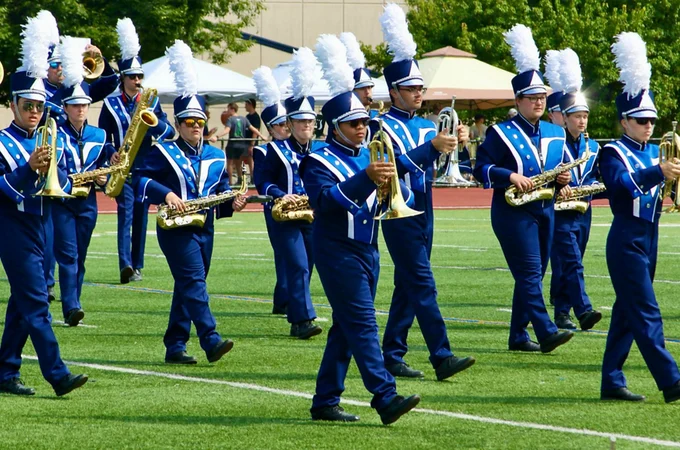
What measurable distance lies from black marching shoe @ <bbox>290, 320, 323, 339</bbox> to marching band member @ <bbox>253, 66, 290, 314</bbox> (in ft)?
2.37

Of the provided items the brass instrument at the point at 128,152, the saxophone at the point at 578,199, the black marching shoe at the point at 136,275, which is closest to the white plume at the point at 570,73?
the saxophone at the point at 578,199

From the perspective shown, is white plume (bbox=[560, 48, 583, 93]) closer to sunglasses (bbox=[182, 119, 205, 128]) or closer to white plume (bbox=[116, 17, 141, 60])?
sunglasses (bbox=[182, 119, 205, 128])

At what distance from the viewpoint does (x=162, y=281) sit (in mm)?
14773

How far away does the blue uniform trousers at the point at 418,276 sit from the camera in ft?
28.0

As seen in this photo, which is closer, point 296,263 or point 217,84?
point 296,263

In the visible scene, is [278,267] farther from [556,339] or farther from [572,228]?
[556,339]

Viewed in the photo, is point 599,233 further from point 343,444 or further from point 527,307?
point 343,444

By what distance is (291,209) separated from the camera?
10.8m

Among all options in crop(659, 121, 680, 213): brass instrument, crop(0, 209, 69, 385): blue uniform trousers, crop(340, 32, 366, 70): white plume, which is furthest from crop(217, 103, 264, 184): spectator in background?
crop(659, 121, 680, 213): brass instrument

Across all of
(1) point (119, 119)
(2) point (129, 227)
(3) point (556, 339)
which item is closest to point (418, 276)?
(3) point (556, 339)

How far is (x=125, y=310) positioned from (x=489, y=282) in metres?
4.14

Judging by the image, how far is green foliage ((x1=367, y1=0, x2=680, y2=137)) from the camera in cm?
3659

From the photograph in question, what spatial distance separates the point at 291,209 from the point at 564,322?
7.89 ft

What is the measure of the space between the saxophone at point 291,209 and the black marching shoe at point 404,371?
7.32 feet
